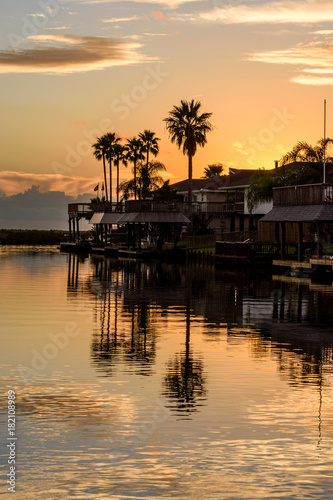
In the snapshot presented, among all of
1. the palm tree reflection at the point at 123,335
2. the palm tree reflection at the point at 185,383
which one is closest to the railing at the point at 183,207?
the palm tree reflection at the point at 123,335

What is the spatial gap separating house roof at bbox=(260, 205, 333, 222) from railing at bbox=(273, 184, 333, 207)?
0.38m

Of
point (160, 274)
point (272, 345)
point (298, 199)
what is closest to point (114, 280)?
point (160, 274)

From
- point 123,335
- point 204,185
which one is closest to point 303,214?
→ point 123,335

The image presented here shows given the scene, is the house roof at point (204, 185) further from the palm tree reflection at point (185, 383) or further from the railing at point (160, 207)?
the palm tree reflection at point (185, 383)

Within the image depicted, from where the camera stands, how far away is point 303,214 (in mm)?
58594

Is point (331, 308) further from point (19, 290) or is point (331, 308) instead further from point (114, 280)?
point (114, 280)

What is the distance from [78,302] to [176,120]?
68138 mm

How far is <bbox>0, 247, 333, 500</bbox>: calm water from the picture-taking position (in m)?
11.6

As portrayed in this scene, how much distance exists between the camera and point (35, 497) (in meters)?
10.9

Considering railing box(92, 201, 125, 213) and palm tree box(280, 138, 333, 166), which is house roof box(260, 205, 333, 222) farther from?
railing box(92, 201, 125, 213)

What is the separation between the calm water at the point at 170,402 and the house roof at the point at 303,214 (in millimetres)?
22907

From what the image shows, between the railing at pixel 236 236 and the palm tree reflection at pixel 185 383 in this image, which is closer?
the palm tree reflection at pixel 185 383

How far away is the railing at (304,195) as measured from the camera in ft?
190

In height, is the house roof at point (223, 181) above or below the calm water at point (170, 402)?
above
